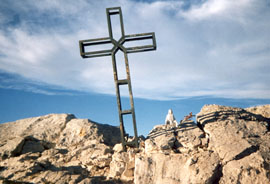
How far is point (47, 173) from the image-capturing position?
658 cm

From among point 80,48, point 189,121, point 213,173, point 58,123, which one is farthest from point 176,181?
point 58,123

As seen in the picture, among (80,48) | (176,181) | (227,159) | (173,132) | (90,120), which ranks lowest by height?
(176,181)

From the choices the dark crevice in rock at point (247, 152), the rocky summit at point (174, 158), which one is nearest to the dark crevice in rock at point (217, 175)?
the rocky summit at point (174, 158)

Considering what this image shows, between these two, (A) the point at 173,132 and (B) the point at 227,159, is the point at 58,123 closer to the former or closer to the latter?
(A) the point at 173,132

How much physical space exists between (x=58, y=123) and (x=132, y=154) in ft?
21.5

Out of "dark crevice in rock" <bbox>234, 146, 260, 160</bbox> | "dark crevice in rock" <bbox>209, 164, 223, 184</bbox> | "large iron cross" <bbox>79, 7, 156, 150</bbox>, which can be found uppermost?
"large iron cross" <bbox>79, 7, 156, 150</bbox>

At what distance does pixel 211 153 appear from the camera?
6633mm

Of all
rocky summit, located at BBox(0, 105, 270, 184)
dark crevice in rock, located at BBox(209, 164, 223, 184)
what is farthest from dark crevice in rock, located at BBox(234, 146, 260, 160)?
dark crevice in rock, located at BBox(209, 164, 223, 184)

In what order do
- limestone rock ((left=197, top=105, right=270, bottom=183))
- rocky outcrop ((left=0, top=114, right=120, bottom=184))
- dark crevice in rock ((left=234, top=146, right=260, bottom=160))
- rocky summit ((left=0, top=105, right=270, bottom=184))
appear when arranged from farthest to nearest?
rocky outcrop ((left=0, top=114, right=120, bottom=184)) → dark crevice in rock ((left=234, top=146, right=260, bottom=160)) → rocky summit ((left=0, top=105, right=270, bottom=184)) → limestone rock ((left=197, top=105, right=270, bottom=183))

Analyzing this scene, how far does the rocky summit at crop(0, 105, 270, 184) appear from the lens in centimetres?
615

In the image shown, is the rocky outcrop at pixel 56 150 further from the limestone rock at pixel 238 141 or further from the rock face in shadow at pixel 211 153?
the limestone rock at pixel 238 141

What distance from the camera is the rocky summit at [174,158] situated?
20.2 feet

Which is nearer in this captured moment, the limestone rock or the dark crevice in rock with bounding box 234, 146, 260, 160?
the limestone rock

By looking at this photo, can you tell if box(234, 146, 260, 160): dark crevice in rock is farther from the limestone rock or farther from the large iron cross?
the large iron cross
